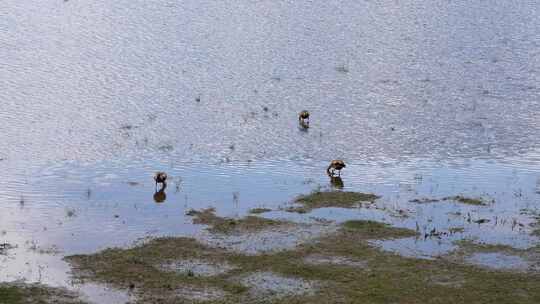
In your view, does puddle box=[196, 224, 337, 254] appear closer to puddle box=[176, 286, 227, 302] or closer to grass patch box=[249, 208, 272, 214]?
grass patch box=[249, 208, 272, 214]

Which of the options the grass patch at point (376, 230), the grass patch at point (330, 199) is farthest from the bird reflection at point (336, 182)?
the grass patch at point (376, 230)

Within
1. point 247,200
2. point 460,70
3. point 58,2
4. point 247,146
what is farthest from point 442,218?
point 58,2

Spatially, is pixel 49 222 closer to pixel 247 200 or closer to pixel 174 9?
pixel 247 200

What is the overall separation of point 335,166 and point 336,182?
604 millimetres

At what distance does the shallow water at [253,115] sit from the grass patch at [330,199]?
46cm

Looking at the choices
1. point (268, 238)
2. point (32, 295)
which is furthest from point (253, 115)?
point (32, 295)

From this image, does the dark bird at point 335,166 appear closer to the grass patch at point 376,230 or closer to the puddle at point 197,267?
the grass patch at point 376,230

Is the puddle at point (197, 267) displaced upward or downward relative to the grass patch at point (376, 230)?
downward

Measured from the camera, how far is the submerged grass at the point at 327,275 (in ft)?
71.0

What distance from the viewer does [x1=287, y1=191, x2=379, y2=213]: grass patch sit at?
94.8 ft

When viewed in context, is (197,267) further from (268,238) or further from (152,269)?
(268,238)

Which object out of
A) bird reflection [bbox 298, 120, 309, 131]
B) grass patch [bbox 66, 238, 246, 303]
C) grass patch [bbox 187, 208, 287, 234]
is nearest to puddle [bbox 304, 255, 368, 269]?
grass patch [bbox 66, 238, 246, 303]

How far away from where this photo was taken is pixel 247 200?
29.5 meters

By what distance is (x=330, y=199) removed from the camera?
2952 centimetres
